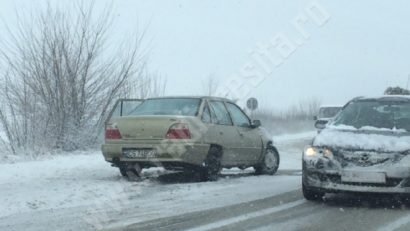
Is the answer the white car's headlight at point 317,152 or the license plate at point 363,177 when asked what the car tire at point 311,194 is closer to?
the white car's headlight at point 317,152

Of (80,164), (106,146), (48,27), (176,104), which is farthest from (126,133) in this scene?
(48,27)

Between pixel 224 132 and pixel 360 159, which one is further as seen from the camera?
pixel 224 132

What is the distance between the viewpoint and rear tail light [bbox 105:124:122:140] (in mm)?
10539

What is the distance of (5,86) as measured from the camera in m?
18.0

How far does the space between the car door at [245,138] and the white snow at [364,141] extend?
3195mm

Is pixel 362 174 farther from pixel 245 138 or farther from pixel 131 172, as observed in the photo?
pixel 131 172

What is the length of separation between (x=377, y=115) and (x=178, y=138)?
10.2 ft

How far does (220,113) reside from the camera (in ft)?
38.0

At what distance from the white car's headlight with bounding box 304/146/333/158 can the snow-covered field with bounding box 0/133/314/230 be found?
3.59 ft

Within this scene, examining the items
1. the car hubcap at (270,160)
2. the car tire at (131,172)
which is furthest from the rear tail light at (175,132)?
the car hubcap at (270,160)

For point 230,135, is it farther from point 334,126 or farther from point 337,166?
point 337,166

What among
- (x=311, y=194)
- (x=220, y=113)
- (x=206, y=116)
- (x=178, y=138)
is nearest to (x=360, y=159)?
(x=311, y=194)

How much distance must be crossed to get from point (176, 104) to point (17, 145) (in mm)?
7818

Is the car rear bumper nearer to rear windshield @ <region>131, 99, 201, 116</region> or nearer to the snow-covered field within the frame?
the snow-covered field
